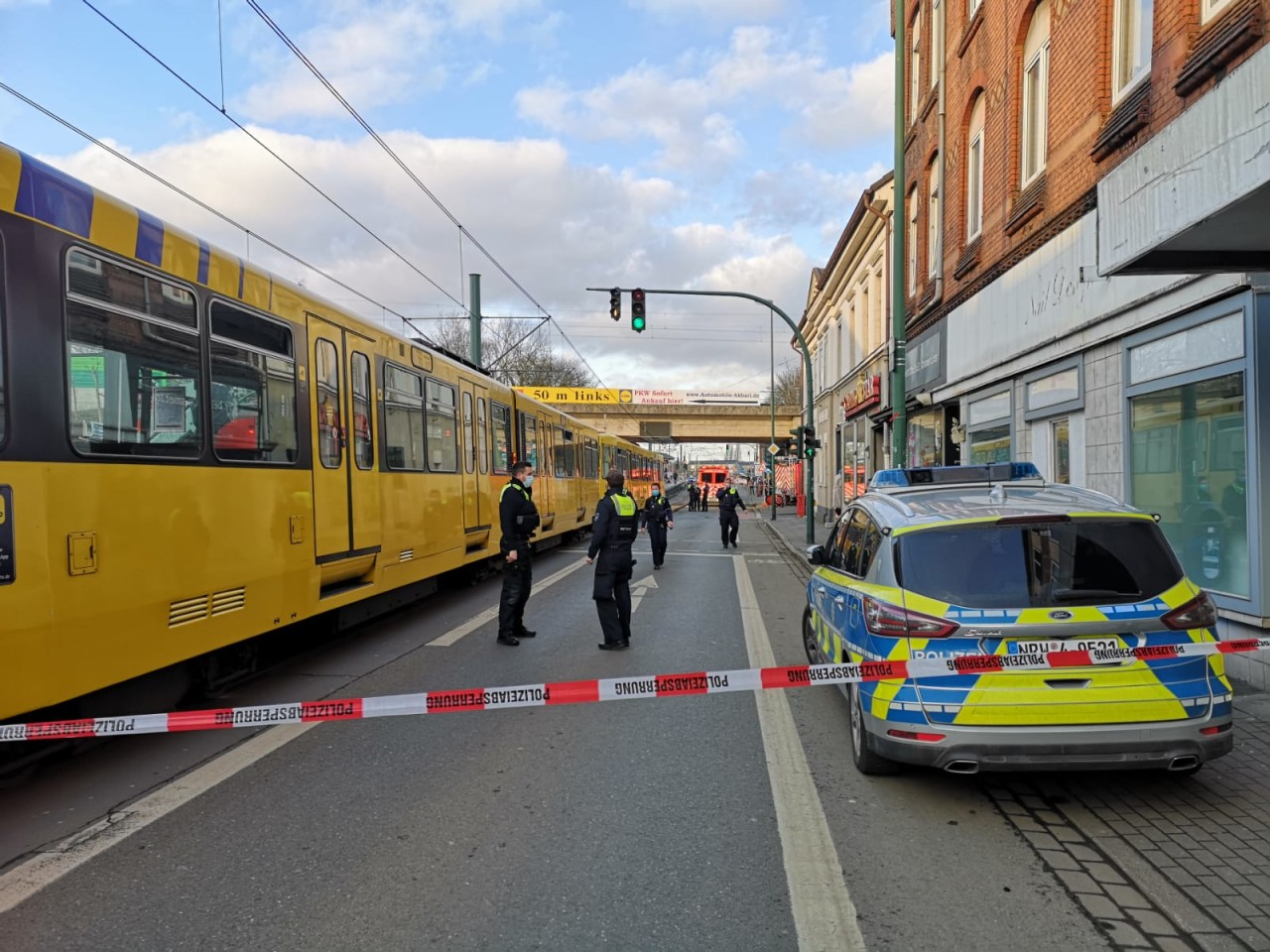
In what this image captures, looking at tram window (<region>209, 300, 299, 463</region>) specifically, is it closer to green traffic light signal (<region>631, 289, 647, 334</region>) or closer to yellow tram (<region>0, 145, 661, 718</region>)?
yellow tram (<region>0, 145, 661, 718</region>)

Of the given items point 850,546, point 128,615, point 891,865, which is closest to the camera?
point 891,865

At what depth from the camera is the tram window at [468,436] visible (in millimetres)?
11016

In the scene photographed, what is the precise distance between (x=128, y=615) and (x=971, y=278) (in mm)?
14158

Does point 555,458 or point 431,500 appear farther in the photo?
point 555,458

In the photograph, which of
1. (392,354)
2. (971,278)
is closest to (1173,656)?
(392,354)

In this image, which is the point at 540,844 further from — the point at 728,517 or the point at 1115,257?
the point at 728,517

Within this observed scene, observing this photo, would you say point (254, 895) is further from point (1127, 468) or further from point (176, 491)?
point (1127, 468)

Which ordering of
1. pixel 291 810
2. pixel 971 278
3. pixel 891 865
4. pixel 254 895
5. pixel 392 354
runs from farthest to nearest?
pixel 971 278, pixel 392 354, pixel 291 810, pixel 891 865, pixel 254 895

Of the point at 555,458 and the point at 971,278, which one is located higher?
the point at 971,278

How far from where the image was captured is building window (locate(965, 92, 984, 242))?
15.0 m

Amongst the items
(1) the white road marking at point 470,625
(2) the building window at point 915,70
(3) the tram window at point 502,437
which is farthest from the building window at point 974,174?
(1) the white road marking at point 470,625

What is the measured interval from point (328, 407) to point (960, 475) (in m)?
5.12

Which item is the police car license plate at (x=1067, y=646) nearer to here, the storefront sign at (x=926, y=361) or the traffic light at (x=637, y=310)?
the storefront sign at (x=926, y=361)

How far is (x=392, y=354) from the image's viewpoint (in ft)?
28.3
